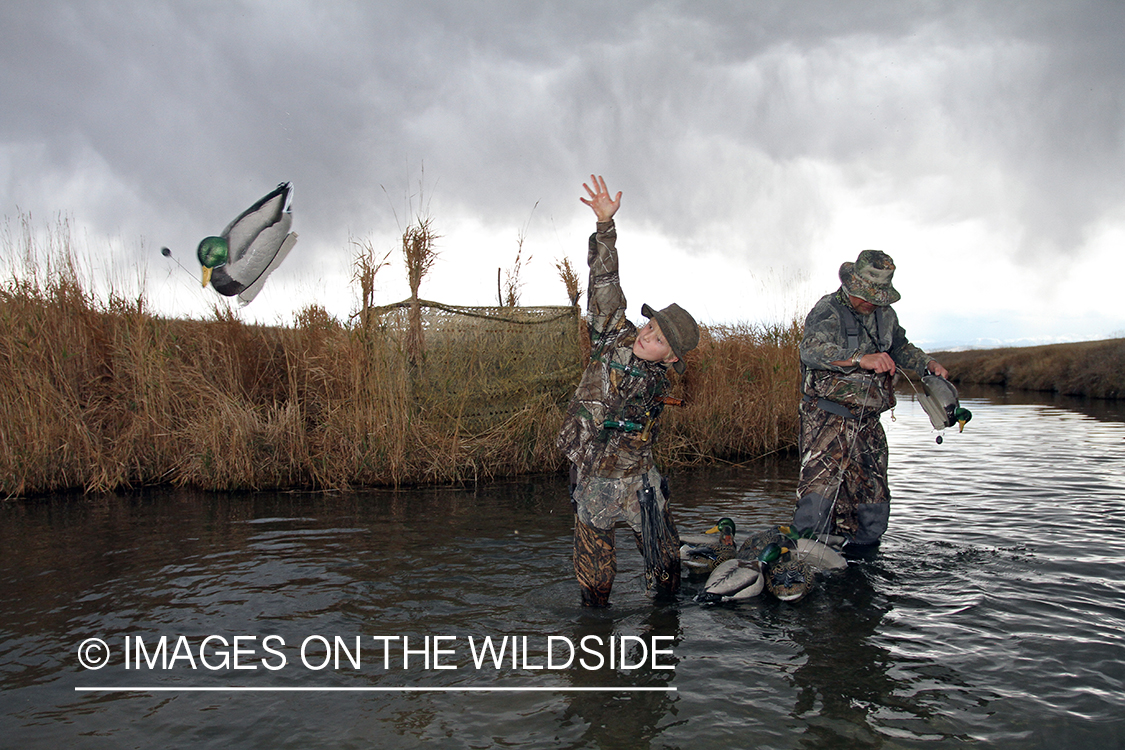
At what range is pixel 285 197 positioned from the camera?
7.58 m

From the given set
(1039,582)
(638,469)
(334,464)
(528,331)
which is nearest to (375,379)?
(334,464)

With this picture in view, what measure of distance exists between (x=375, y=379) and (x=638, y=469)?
5.90 meters

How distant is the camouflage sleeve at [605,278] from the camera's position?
436cm

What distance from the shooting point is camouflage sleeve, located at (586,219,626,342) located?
14.3 feet

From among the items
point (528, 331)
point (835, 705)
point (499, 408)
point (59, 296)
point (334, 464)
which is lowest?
point (835, 705)

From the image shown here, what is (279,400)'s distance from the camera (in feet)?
38.0

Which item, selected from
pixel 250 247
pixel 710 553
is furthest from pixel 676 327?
pixel 250 247

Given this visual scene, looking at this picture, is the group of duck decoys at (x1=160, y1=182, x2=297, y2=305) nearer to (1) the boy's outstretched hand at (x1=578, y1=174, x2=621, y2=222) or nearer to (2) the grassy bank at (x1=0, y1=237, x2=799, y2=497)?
(2) the grassy bank at (x1=0, y1=237, x2=799, y2=497)

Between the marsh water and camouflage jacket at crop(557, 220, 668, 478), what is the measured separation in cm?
106

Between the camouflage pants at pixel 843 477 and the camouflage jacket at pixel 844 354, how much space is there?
171 mm

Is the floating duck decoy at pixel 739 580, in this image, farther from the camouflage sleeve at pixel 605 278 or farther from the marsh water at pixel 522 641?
the camouflage sleeve at pixel 605 278

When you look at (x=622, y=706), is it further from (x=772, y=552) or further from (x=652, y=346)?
(x=652, y=346)

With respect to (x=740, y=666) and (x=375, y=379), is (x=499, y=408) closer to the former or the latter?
(x=375, y=379)

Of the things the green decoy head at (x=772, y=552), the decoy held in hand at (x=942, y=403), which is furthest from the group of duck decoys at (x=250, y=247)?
the decoy held in hand at (x=942, y=403)
